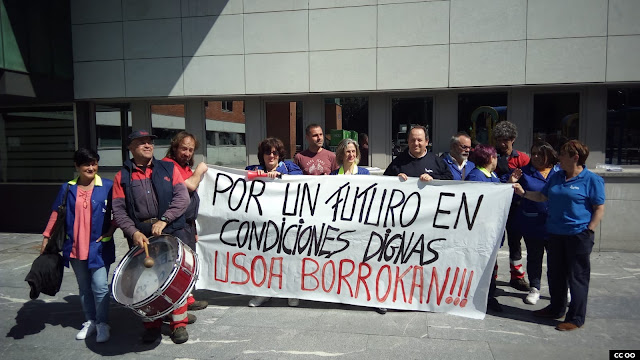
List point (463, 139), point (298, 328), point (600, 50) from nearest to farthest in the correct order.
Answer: point (298, 328)
point (463, 139)
point (600, 50)

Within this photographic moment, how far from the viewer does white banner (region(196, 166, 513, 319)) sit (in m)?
4.41

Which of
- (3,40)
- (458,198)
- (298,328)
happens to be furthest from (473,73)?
(3,40)

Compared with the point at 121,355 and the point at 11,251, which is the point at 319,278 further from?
the point at 11,251

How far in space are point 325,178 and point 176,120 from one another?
16.7 ft

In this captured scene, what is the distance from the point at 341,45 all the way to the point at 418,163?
147 inches

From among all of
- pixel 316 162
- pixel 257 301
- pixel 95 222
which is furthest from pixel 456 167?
pixel 95 222

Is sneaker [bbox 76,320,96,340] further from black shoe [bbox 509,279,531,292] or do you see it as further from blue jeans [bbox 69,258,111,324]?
black shoe [bbox 509,279,531,292]

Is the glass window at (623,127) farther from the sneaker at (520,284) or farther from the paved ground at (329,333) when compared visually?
the sneaker at (520,284)

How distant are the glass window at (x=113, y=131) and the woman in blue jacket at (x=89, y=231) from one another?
5.15 metres

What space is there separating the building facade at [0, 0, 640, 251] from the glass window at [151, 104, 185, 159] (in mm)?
27

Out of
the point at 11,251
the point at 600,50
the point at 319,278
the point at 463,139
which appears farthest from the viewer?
the point at 11,251

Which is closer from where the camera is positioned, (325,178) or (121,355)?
(121,355)

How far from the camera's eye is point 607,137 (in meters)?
7.46

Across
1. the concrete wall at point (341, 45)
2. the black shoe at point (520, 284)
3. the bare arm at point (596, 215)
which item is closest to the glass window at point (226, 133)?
the concrete wall at point (341, 45)
